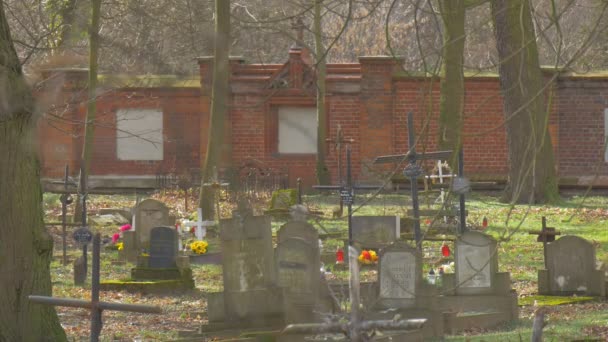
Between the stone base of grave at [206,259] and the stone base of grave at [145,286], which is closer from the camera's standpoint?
the stone base of grave at [145,286]

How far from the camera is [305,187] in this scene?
30922mm

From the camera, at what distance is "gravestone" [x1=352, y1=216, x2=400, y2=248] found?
17516mm

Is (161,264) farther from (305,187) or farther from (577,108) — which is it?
(577,108)

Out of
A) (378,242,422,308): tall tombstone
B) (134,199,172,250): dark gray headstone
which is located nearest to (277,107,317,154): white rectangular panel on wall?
(134,199,172,250): dark gray headstone

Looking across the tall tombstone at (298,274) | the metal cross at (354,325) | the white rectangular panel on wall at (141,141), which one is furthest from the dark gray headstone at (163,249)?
the white rectangular panel on wall at (141,141)

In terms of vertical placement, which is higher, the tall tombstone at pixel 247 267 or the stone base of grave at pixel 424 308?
the tall tombstone at pixel 247 267

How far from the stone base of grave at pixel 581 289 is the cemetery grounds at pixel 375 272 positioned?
15cm

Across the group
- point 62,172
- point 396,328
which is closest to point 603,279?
point 396,328

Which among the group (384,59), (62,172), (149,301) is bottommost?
(149,301)

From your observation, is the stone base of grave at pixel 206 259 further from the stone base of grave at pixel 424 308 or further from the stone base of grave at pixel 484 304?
the stone base of grave at pixel 424 308

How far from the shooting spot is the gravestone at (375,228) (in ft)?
57.5

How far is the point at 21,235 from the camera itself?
10352 mm

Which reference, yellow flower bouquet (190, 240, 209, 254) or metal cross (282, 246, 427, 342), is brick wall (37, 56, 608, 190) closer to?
yellow flower bouquet (190, 240, 209, 254)

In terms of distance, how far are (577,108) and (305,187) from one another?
7078mm
